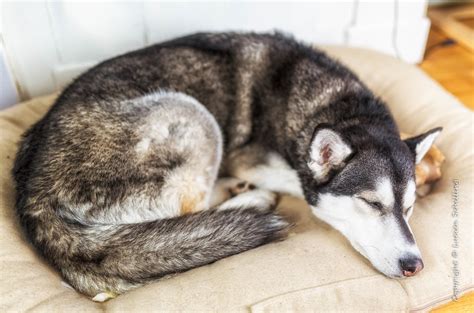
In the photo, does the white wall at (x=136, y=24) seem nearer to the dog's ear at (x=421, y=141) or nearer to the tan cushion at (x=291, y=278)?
the tan cushion at (x=291, y=278)

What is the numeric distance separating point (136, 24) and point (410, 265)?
256cm

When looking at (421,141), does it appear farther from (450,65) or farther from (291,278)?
(450,65)

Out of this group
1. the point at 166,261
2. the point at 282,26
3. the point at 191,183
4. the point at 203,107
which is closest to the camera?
the point at 166,261

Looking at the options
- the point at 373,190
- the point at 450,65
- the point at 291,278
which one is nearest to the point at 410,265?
the point at 373,190

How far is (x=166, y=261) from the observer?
1.89 metres

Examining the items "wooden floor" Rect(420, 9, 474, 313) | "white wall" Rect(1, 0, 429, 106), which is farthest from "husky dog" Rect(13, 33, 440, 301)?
"wooden floor" Rect(420, 9, 474, 313)

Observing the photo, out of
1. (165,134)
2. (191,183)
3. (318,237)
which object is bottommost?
(318,237)

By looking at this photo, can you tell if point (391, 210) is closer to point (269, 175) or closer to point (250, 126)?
point (269, 175)

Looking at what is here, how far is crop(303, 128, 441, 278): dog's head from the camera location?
6.25 feet

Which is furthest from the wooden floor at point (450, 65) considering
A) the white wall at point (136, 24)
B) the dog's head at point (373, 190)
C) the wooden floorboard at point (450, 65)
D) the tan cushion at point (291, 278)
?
the dog's head at point (373, 190)

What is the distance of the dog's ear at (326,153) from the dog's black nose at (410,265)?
1.65ft

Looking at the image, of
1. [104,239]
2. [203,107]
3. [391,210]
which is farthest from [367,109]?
[104,239]

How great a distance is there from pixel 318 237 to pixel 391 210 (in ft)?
1.24

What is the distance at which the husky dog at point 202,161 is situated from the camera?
1.91 m
